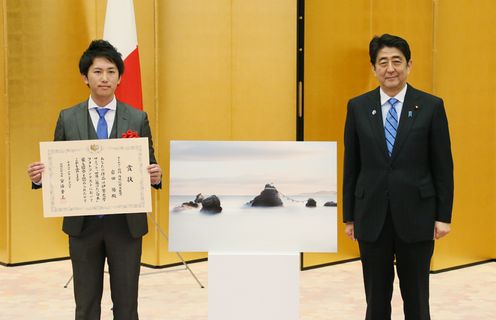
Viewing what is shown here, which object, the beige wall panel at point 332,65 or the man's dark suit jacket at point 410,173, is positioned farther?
the beige wall panel at point 332,65

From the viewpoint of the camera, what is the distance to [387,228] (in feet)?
10.3

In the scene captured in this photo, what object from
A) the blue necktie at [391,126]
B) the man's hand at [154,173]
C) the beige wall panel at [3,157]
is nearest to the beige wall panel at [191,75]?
the beige wall panel at [3,157]

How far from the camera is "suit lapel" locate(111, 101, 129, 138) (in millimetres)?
3051

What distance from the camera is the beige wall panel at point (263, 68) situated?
19.5ft

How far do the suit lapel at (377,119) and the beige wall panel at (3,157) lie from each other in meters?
3.52

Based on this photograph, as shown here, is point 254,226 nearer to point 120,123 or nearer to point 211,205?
point 211,205

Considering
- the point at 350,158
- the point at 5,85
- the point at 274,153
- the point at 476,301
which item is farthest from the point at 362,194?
the point at 5,85

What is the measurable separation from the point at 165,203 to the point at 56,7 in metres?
1.70

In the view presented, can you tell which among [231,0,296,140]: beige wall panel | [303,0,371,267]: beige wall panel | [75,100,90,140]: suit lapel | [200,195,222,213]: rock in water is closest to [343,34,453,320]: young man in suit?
[200,195,222,213]: rock in water

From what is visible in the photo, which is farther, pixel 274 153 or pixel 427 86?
pixel 427 86

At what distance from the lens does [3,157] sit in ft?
19.6

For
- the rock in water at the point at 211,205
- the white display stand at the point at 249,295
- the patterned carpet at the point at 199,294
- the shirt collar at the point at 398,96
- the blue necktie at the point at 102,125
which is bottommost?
the patterned carpet at the point at 199,294

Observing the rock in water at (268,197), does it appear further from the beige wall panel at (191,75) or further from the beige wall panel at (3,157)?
the beige wall panel at (3,157)

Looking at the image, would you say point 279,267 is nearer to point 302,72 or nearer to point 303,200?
point 303,200
